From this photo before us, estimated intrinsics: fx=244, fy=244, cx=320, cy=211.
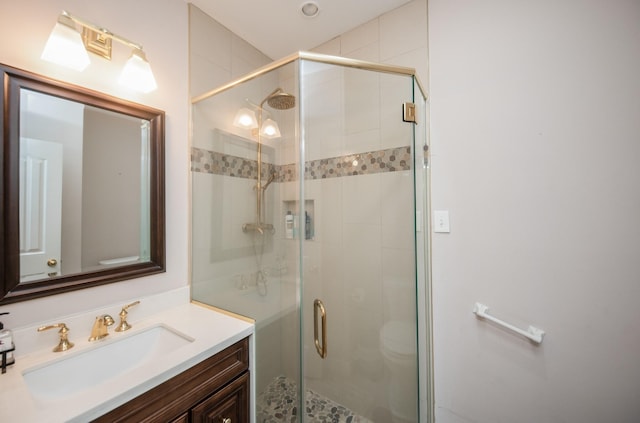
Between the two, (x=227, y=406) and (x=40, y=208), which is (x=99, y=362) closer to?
(x=227, y=406)

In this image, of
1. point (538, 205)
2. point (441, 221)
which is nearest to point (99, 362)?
point (441, 221)

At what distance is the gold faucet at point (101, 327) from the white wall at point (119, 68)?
94mm

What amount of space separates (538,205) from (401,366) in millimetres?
1099

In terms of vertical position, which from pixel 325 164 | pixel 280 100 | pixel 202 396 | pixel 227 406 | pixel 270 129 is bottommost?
pixel 227 406

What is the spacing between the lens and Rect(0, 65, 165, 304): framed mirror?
2.88 feet

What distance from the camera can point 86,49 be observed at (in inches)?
41.3

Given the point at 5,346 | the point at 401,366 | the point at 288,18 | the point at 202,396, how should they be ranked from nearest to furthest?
the point at 5,346 < the point at 202,396 < the point at 401,366 < the point at 288,18

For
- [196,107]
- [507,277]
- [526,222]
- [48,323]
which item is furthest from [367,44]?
[48,323]

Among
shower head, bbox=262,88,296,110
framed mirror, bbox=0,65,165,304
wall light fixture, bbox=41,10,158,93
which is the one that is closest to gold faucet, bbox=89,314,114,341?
framed mirror, bbox=0,65,165,304

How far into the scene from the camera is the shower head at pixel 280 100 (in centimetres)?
123

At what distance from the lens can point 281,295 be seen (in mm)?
1305

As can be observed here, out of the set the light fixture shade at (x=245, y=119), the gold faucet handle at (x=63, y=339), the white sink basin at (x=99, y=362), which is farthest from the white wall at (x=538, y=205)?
the gold faucet handle at (x=63, y=339)

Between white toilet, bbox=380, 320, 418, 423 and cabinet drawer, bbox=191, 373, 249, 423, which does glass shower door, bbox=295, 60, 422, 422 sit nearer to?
white toilet, bbox=380, 320, 418, 423

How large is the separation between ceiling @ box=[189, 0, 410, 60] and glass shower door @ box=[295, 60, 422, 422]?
1.94 feet
